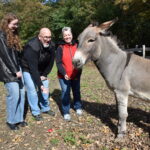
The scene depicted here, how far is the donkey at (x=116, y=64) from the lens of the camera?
13.8 feet

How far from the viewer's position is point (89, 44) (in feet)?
13.8

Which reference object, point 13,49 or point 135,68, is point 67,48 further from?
point 135,68

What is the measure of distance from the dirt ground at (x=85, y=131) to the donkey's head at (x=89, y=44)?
1.55 metres

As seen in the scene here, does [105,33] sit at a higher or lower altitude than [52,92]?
higher

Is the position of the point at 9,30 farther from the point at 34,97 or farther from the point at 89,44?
the point at 34,97

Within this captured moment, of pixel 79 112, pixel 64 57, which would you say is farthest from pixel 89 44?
pixel 79 112

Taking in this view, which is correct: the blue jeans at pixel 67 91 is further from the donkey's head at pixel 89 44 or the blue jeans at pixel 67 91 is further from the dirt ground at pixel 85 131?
the donkey's head at pixel 89 44

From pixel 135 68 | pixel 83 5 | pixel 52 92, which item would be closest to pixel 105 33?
pixel 135 68

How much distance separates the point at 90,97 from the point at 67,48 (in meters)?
2.77

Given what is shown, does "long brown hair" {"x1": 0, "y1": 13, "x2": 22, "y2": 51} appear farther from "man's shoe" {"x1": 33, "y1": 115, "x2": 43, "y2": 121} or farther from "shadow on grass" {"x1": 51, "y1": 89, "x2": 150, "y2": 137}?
"shadow on grass" {"x1": 51, "y1": 89, "x2": 150, "y2": 137}

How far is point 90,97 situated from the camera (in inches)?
294

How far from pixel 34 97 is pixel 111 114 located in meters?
1.94

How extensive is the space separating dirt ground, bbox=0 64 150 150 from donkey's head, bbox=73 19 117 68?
155 centimetres

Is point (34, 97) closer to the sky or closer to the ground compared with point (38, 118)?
closer to the sky
